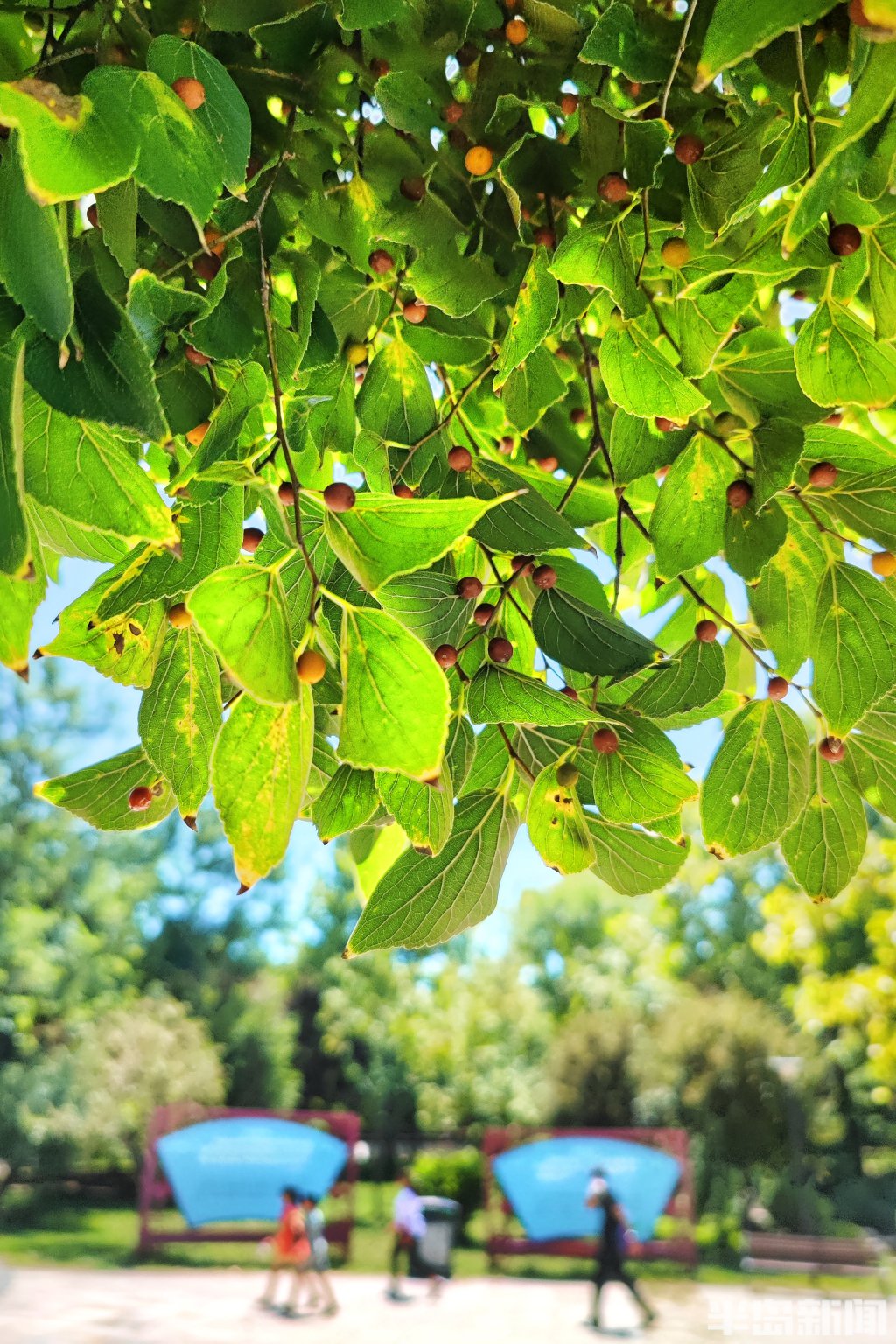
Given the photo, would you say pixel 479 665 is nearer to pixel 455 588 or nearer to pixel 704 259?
pixel 455 588

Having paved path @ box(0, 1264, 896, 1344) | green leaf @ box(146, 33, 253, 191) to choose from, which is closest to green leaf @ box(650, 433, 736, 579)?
green leaf @ box(146, 33, 253, 191)

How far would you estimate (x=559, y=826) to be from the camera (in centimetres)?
42

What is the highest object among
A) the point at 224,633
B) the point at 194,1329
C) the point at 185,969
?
the point at 185,969

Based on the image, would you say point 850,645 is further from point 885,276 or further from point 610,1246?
point 610,1246

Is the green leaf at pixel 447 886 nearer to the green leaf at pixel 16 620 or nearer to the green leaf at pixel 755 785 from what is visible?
the green leaf at pixel 755 785

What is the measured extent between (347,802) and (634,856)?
0.43 ft

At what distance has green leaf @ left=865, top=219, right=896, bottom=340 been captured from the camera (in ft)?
1.19

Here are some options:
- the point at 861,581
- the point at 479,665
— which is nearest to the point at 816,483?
the point at 861,581

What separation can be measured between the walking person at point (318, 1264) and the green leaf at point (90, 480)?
888 centimetres

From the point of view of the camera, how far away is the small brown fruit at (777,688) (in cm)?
45

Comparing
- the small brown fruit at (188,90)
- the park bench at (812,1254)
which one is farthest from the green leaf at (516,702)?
the park bench at (812,1254)

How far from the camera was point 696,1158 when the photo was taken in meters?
9.28

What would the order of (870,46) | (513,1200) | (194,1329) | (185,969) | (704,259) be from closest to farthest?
→ (870,46) → (704,259) → (194,1329) → (513,1200) → (185,969)

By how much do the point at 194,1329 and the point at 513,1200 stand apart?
2726 mm
